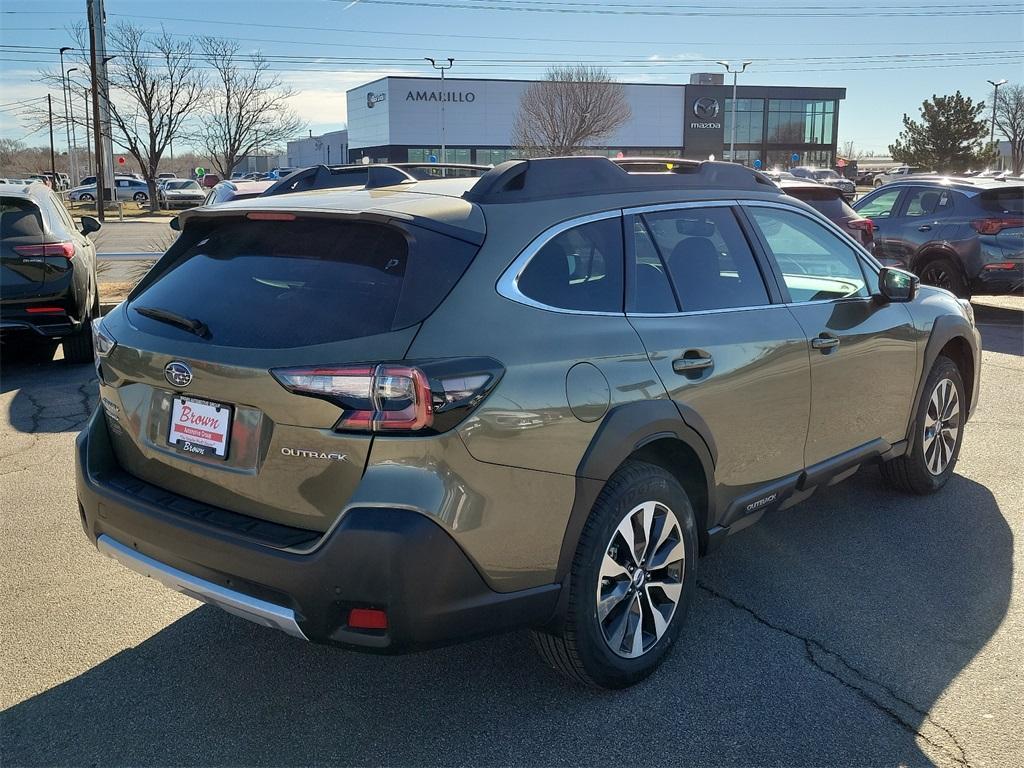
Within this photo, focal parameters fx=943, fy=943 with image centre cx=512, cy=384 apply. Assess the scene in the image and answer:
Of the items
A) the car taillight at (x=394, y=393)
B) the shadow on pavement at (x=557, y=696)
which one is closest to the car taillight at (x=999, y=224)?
the shadow on pavement at (x=557, y=696)

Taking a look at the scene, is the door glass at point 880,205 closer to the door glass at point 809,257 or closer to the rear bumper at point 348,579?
the door glass at point 809,257

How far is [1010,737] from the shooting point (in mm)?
3064

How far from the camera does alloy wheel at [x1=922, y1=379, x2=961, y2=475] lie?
17.3 feet

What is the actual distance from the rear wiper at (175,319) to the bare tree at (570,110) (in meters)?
61.8

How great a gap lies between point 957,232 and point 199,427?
11.5 metres

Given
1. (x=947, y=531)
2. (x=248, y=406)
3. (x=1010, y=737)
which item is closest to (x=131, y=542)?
(x=248, y=406)

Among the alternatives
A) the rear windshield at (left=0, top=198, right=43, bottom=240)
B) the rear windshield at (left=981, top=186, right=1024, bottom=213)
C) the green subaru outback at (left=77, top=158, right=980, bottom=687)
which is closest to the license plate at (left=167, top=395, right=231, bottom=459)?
the green subaru outback at (left=77, top=158, right=980, bottom=687)

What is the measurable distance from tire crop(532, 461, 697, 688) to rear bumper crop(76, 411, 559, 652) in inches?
6.7

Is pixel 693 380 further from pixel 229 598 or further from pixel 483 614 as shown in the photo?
pixel 229 598

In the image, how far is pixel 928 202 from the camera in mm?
12695

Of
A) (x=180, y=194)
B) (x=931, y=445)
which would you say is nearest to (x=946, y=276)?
(x=931, y=445)

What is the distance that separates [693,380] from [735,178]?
121 centimetres

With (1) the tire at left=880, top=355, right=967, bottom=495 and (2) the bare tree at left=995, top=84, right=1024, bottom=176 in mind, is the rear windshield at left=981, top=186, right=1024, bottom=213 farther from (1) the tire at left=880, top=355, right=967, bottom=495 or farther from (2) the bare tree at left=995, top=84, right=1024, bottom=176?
(2) the bare tree at left=995, top=84, right=1024, bottom=176

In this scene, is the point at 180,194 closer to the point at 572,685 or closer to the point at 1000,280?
the point at 1000,280
